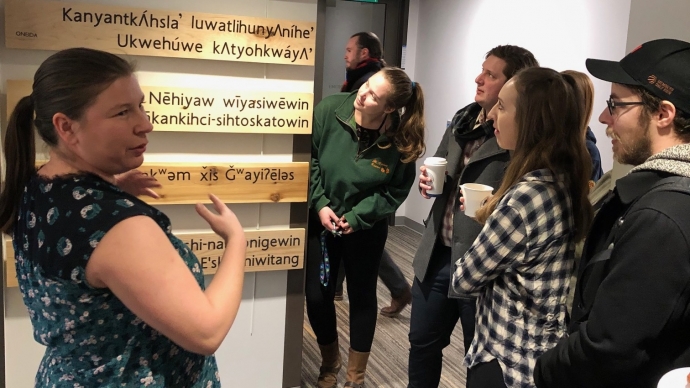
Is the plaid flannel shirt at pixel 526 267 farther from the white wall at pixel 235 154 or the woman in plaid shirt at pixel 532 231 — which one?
the white wall at pixel 235 154

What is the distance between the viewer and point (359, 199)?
2457 millimetres

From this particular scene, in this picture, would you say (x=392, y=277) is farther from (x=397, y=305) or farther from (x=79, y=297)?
(x=79, y=297)

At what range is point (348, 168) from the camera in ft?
7.87

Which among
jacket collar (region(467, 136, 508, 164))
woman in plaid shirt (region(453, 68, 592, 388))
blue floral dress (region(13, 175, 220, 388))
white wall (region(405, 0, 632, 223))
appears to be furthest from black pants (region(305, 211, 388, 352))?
white wall (region(405, 0, 632, 223))

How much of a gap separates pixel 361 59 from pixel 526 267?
237cm

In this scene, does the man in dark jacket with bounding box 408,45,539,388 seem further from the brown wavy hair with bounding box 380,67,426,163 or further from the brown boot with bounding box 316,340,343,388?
the brown boot with bounding box 316,340,343,388

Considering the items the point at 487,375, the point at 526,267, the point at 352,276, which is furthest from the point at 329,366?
the point at 526,267

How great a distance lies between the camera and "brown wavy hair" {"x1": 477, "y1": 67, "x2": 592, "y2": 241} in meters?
1.54

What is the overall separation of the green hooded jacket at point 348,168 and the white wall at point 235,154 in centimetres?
15

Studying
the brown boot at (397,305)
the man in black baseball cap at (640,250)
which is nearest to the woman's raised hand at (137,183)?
the man in black baseball cap at (640,250)

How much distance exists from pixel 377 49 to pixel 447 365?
197 centimetres

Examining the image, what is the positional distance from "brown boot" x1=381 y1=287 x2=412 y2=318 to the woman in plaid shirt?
2115 millimetres

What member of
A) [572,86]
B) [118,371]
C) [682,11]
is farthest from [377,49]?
[118,371]

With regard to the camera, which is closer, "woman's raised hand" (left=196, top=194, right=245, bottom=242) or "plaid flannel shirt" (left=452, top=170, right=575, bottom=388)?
"woman's raised hand" (left=196, top=194, right=245, bottom=242)
